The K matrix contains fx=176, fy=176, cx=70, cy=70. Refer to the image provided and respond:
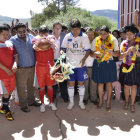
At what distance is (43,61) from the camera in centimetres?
380

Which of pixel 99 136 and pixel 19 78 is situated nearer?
pixel 99 136

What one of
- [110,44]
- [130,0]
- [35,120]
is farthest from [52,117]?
[130,0]

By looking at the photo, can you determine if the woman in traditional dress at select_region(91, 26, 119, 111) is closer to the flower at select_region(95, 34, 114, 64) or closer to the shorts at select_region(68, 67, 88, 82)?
the flower at select_region(95, 34, 114, 64)

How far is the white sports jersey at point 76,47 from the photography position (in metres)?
3.80

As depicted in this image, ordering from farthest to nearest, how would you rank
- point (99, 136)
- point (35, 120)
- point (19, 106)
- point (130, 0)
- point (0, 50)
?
point (130, 0), point (19, 106), point (35, 120), point (0, 50), point (99, 136)

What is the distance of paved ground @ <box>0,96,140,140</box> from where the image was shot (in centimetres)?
313

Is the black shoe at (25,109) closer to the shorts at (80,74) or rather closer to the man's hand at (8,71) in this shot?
the man's hand at (8,71)

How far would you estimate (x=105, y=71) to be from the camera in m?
3.79

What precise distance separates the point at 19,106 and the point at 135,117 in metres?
2.72

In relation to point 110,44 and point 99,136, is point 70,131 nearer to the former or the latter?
point 99,136

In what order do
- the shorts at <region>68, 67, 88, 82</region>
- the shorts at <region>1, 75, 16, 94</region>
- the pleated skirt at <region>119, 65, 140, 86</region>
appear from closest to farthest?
the shorts at <region>1, 75, 16, 94</region>
the pleated skirt at <region>119, 65, 140, 86</region>
the shorts at <region>68, 67, 88, 82</region>

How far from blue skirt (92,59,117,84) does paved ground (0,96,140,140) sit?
0.75 metres

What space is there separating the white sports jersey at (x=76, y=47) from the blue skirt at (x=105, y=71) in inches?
15.3

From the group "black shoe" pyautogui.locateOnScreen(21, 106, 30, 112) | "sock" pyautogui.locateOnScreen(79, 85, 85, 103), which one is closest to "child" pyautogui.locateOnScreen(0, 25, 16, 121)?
"black shoe" pyautogui.locateOnScreen(21, 106, 30, 112)
